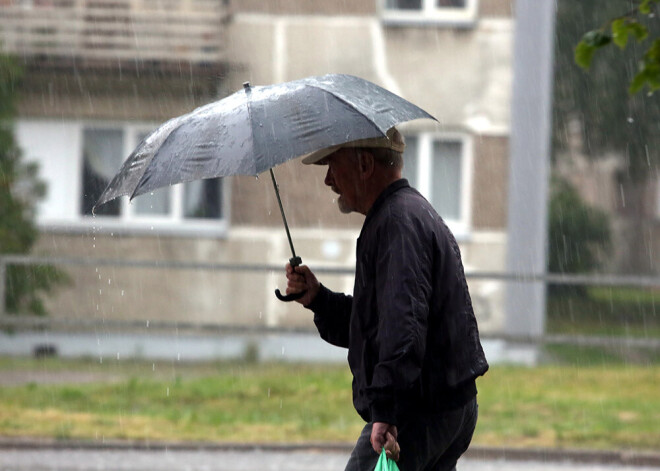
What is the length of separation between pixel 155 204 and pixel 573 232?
34.7 feet

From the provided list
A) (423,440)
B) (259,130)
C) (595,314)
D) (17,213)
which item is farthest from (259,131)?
(595,314)

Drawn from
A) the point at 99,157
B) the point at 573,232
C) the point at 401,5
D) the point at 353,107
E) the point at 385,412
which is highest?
the point at 401,5

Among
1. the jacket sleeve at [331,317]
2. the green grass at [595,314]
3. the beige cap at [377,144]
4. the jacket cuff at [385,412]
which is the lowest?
the green grass at [595,314]

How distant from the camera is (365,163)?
396 centimetres

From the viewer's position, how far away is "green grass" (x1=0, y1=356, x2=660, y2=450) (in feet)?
31.6

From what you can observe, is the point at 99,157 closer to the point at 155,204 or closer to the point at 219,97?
the point at 155,204

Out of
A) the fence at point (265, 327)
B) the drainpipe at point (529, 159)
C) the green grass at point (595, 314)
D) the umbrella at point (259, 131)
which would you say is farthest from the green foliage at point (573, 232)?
the umbrella at point (259, 131)

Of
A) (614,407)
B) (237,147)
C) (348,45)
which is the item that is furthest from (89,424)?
(348,45)

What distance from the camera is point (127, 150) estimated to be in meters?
16.7

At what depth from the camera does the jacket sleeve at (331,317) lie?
170 inches

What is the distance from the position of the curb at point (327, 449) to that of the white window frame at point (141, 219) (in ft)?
24.6

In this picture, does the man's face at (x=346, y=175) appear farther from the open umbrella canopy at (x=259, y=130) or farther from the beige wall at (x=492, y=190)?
the beige wall at (x=492, y=190)

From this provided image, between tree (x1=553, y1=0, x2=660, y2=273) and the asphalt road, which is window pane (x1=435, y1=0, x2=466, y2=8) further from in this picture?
the asphalt road

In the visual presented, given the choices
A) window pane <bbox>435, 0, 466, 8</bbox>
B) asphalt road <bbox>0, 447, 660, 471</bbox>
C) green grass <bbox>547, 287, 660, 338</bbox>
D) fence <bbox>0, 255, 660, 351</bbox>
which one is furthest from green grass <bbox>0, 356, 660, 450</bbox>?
green grass <bbox>547, 287, 660, 338</bbox>
